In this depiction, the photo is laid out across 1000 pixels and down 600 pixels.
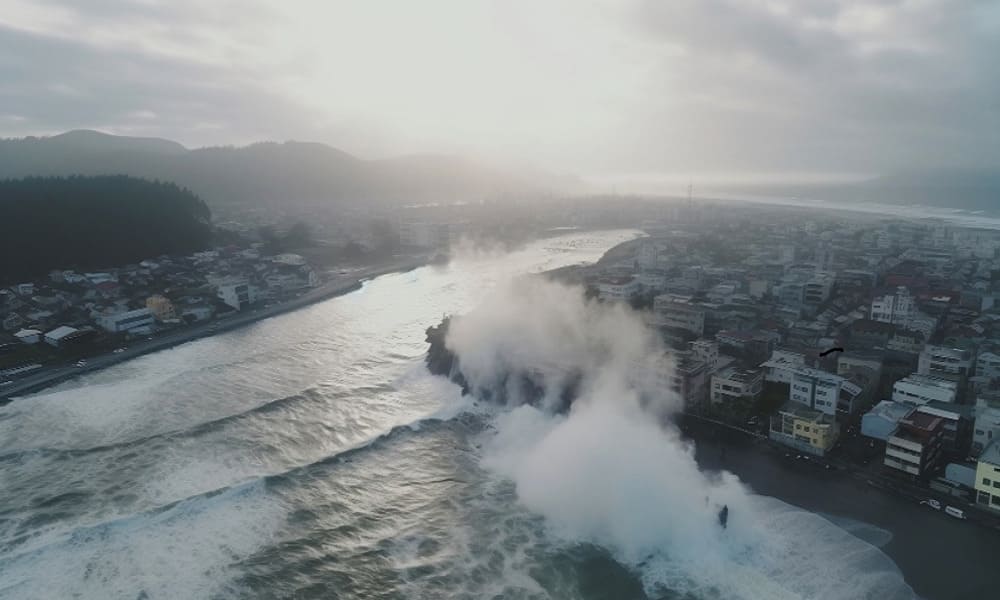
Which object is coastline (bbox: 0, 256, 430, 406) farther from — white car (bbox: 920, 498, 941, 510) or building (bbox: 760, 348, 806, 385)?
white car (bbox: 920, 498, 941, 510)

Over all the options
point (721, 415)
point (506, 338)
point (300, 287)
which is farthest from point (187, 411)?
point (300, 287)

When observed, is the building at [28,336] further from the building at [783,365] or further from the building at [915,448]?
the building at [915,448]

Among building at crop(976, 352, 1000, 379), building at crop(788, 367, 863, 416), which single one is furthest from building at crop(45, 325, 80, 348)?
building at crop(976, 352, 1000, 379)

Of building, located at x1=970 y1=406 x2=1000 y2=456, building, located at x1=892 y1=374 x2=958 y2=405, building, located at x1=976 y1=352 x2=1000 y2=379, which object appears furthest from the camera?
building, located at x1=976 y1=352 x2=1000 y2=379

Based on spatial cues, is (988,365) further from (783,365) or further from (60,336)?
(60,336)

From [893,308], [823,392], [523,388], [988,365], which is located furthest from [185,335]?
[893,308]

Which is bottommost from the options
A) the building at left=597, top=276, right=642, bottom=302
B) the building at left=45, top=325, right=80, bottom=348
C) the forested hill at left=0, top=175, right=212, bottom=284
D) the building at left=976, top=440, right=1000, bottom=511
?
the building at left=976, top=440, right=1000, bottom=511
